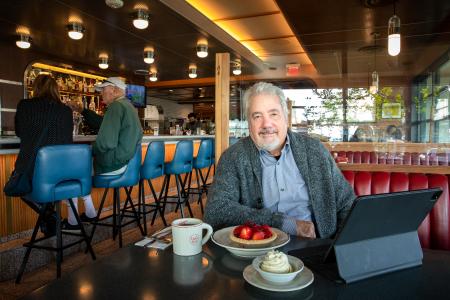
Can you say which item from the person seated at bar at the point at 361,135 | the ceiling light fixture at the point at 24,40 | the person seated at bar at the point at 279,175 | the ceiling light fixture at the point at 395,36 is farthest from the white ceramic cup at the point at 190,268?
the person seated at bar at the point at 361,135

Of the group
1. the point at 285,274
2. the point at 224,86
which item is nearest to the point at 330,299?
the point at 285,274

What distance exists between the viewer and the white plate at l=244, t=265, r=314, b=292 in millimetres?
698

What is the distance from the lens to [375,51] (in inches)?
249

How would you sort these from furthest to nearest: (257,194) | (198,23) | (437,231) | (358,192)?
(198,23), (358,192), (437,231), (257,194)

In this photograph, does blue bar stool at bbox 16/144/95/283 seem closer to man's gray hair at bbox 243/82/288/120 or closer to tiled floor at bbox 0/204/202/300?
tiled floor at bbox 0/204/202/300

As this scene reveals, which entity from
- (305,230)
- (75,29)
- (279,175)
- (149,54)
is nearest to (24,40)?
(75,29)

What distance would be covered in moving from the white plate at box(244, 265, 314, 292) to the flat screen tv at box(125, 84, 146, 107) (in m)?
7.93

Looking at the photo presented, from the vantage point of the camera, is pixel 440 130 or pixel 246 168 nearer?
pixel 246 168

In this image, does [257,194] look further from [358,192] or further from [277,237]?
[358,192]

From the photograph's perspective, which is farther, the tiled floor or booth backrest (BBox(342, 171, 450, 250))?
the tiled floor

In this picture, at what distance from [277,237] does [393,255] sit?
1.03 feet

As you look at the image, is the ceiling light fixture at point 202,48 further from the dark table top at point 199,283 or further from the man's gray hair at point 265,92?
the dark table top at point 199,283

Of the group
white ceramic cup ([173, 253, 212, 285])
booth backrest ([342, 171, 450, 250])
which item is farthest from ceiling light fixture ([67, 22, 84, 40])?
white ceramic cup ([173, 253, 212, 285])

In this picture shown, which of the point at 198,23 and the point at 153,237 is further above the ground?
the point at 198,23
